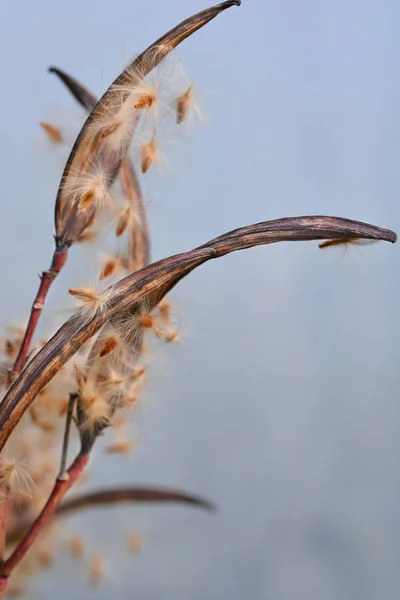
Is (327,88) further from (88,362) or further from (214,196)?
(88,362)

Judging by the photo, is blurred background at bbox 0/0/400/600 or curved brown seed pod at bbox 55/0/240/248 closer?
curved brown seed pod at bbox 55/0/240/248

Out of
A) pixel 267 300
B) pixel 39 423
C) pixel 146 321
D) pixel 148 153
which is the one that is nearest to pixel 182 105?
pixel 148 153

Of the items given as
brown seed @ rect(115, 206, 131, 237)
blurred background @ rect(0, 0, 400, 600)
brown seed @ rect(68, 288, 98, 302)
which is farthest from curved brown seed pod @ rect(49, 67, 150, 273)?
blurred background @ rect(0, 0, 400, 600)

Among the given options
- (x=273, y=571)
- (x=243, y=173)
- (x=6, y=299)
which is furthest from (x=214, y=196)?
(x=273, y=571)

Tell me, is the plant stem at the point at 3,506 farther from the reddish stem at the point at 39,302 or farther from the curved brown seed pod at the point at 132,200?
the curved brown seed pod at the point at 132,200

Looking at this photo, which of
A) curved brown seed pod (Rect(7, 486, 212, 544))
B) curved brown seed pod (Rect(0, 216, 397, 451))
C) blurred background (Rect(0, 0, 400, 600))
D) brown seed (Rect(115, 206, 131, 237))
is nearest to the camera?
curved brown seed pod (Rect(0, 216, 397, 451))

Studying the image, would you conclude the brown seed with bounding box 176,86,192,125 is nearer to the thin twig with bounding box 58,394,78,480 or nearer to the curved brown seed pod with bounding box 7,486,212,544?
the thin twig with bounding box 58,394,78,480

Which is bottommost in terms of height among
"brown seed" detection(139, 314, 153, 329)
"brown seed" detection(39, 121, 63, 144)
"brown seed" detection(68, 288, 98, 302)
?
"brown seed" detection(68, 288, 98, 302)
